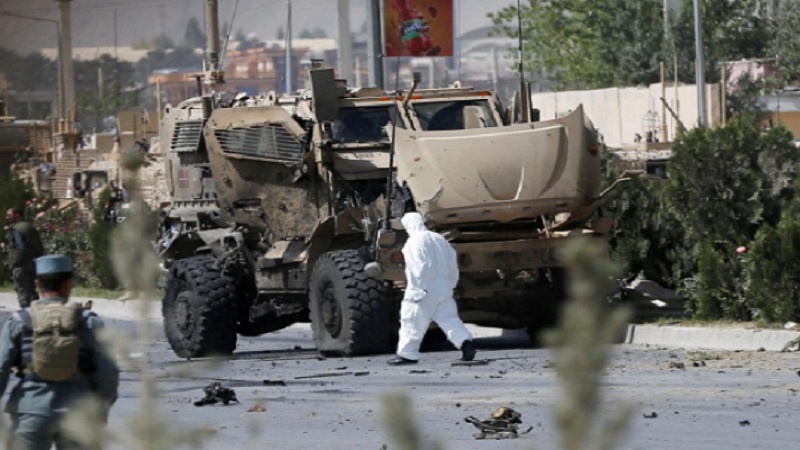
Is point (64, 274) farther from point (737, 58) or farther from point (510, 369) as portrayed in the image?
point (737, 58)

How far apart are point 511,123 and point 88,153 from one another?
4224cm

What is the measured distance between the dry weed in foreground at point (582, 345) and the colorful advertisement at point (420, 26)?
63.9 ft

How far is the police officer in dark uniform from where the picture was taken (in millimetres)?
7332

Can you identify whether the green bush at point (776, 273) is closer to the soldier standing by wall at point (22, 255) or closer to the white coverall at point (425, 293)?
the white coverall at point (425, 293)

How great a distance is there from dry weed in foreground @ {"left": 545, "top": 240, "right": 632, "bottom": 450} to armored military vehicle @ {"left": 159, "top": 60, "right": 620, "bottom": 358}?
1269 centimetres

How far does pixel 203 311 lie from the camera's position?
17.3m

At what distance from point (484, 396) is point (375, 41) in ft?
33.2

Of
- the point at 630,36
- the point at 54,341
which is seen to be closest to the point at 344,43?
the point at 54,341

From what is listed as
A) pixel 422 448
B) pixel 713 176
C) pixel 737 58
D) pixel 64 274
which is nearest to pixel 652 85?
pixel 737 58

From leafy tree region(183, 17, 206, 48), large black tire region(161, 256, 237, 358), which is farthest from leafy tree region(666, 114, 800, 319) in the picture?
leafy tree region(183, 17, 206, 48)

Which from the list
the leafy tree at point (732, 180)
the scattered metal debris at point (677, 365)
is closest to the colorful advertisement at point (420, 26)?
the leafy tree at point (732, 180)

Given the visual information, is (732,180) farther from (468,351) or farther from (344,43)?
(344,43)

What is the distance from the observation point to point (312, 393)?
44.1 ft

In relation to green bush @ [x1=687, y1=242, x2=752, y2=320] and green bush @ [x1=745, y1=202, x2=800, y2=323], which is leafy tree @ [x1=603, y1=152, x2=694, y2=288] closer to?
green bush @ [x1=687, y1=242, x2=752, y2=320]
